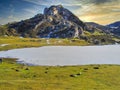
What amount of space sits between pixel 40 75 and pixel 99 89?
22.1 meters

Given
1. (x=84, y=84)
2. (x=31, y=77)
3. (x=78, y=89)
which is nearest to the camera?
(x=78, y=89)

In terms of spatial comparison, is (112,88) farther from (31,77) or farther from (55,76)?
(31,77)

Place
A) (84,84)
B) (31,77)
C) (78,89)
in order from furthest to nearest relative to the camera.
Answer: (31,77), (84,84), (78,89)

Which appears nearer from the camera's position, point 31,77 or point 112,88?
point 112,88

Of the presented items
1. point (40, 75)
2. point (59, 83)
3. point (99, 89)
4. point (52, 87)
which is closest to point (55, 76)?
point (40, 75)

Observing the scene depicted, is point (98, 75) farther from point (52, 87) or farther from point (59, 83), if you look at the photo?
point (52, 87)

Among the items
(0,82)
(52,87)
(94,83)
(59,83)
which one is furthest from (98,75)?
(0,82)

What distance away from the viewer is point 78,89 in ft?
164

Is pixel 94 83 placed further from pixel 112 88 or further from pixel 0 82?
pixel 0 82

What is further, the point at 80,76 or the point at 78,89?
the point at 80,76

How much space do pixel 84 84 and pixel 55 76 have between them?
40.5 feet

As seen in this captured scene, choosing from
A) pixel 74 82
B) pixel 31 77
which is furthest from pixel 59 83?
pixel 31 77

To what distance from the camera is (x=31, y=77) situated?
64.6m

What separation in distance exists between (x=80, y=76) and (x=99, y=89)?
582 inches
